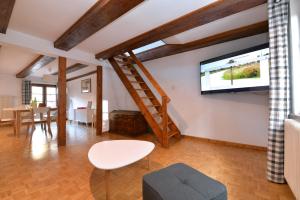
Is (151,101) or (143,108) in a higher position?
(151,101)

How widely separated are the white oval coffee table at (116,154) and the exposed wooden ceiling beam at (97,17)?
186cm

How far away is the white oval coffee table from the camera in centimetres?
140

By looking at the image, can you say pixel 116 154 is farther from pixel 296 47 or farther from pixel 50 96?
pixel 50 96

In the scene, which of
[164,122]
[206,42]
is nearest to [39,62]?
[164,122]

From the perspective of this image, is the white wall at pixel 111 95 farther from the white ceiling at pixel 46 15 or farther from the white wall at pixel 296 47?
the white wall at pixel 296 47

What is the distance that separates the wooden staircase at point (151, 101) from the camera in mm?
2943

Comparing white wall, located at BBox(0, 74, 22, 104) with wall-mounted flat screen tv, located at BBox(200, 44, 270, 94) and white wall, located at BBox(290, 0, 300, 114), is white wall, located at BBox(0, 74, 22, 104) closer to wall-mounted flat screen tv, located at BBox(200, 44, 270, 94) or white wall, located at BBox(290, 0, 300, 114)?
wall-mounted flat screen tv, located at BBox(200, 44, 270, 94)

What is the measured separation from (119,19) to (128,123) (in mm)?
2634

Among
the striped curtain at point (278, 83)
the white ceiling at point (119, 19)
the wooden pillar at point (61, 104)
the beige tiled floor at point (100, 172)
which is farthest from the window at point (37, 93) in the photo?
the striped curtain at point (278, 83)

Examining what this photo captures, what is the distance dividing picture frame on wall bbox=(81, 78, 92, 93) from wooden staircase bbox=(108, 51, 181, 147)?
7.25ft

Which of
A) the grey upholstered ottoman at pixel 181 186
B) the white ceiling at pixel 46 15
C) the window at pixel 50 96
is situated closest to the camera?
the grey upholstered ottoman at pixel 181 186

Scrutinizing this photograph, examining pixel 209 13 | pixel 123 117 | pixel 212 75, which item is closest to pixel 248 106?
pixel 212 75

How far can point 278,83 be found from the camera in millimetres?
1645

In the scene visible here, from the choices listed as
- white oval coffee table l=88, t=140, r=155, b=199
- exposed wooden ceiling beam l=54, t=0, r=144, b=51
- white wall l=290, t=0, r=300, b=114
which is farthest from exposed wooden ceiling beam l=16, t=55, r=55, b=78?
white wall l=290, t=0, r=300, b=114
